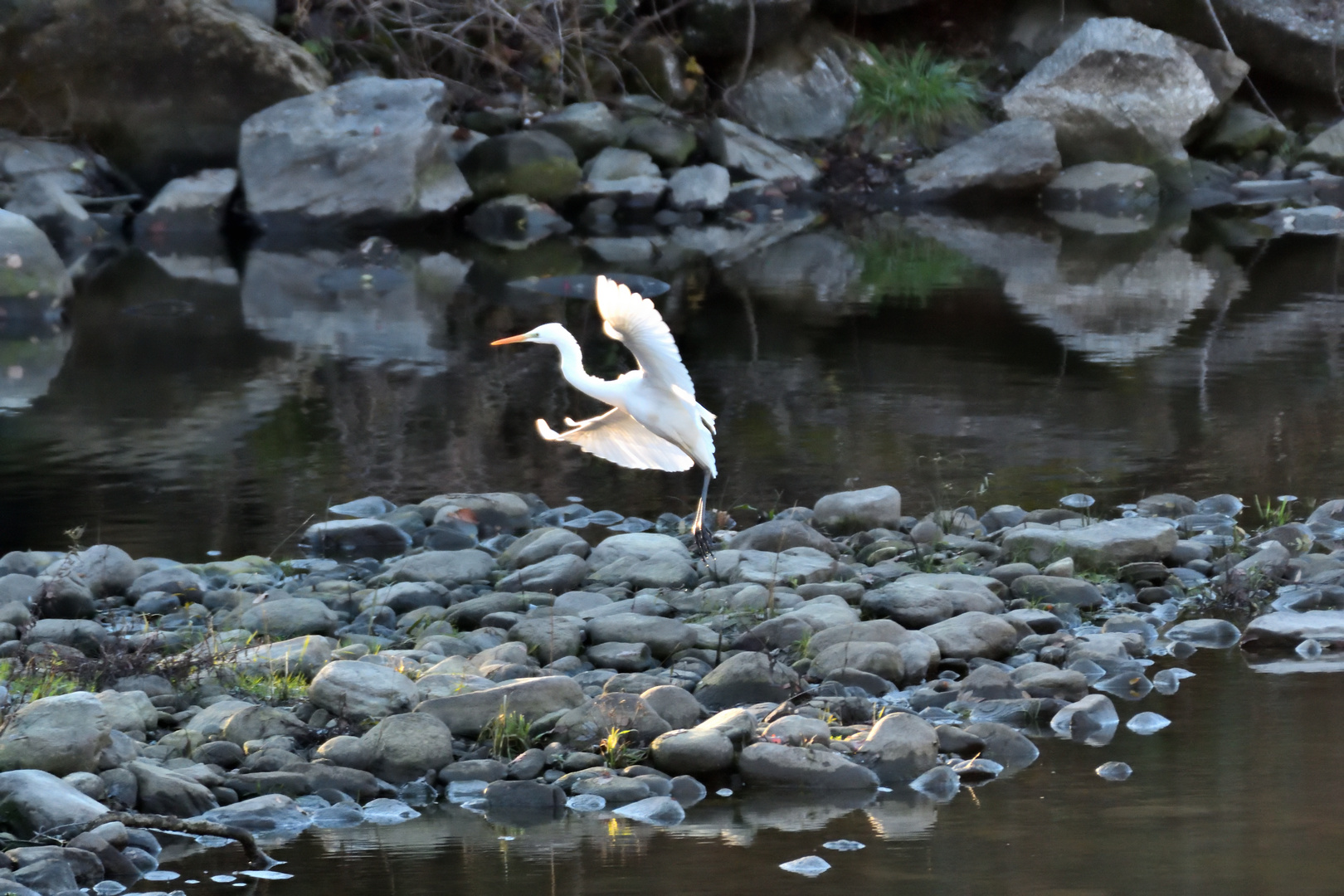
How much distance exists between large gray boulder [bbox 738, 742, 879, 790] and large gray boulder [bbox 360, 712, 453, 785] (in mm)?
743

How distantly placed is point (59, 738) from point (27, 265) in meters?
9.47

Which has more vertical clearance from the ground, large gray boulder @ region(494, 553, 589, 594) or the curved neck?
the curved neck

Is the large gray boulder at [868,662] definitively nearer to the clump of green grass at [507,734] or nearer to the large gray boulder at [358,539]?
the clump of green grass at [507,734]

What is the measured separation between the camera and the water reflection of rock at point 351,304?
12.1 metres

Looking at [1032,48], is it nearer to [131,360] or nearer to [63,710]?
[131,360]

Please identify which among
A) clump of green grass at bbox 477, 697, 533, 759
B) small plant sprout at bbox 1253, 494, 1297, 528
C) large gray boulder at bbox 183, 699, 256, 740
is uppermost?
clump of green grass at bbox 477, 697, 533, 759

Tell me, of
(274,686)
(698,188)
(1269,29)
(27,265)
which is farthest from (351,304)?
(1269,29)

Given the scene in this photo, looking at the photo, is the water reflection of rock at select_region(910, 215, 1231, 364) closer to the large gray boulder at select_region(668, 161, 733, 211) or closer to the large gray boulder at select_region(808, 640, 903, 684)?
the large gray boulder at select_region(668, 161, 733, 211)

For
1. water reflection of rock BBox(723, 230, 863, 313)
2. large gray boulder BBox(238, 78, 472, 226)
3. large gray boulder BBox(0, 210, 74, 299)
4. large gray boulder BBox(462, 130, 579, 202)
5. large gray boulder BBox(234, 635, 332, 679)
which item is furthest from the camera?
large gray boulder BBox(462, 130, 579, 202)

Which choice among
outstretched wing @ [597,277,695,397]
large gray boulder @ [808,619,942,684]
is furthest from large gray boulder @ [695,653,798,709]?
outstretched wing @ [597,277,695,397]

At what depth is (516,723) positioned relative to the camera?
4.70 metres

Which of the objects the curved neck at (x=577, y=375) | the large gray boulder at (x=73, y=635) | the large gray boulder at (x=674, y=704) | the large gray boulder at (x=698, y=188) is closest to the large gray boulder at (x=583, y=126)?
the large gray boulder at (x=698, y=188)

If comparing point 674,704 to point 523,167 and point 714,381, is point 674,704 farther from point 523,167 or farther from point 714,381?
point 523,167

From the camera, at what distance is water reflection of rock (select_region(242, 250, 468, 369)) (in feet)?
39.6
